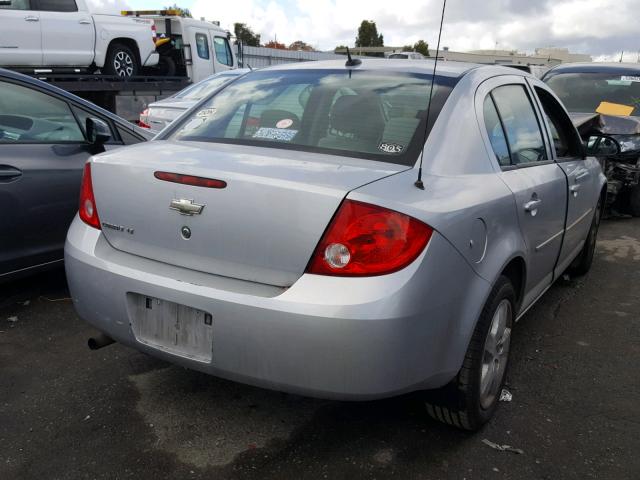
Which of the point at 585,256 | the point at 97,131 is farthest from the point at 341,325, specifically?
the point at 585,256

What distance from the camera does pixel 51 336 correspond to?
3652mm

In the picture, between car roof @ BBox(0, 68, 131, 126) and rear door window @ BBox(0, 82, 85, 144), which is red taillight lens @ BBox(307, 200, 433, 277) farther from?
car roof @ BBox(0, 68, 131, 126)

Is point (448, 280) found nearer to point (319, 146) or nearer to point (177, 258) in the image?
point (319, 146)

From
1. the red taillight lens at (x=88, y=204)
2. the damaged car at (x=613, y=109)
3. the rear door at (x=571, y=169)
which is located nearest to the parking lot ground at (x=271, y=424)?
the rear door at (x=571, y=169)

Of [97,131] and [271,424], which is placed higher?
[97,131]

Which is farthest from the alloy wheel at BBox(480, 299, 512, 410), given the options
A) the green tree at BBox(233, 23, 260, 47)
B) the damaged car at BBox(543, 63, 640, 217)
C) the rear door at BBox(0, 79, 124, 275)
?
the green tree at BBox(233, 23, 260, 47)

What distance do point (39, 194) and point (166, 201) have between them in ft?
6.11

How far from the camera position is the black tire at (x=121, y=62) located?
453 inches

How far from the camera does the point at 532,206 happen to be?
2979mm

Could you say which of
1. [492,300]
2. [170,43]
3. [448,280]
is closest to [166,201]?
[448,280]

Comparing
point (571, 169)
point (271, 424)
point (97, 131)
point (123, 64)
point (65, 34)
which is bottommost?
point (271, 424)

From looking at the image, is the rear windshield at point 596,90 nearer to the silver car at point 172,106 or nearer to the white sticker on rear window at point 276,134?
the silver car at point 172,106

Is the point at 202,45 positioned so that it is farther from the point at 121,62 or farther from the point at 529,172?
the point at 529,172

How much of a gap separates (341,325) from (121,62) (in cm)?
1112
